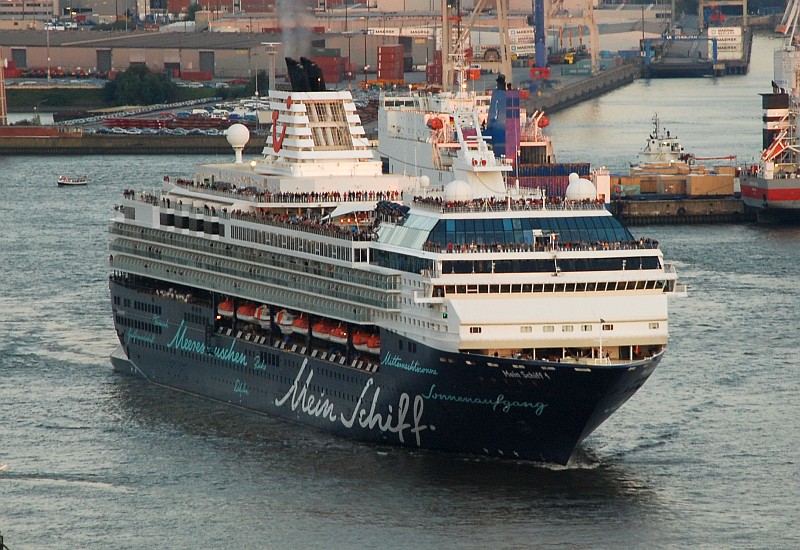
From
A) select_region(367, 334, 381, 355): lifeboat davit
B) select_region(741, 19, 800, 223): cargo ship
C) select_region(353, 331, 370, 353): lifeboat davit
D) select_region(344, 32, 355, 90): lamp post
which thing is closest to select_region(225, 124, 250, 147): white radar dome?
select_region(353, 331, 370, 353): lifeboat davit

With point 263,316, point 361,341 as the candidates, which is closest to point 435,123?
point 263,316

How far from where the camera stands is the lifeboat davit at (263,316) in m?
38.7

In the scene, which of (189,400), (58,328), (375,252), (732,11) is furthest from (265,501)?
(732,11)

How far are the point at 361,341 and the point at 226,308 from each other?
4.64 m

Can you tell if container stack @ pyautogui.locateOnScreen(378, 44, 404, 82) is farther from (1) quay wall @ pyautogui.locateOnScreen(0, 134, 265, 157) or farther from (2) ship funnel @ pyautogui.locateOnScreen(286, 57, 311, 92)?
(2) ship funnel @ pyautogui.locateOnScreen(286, 57, 311, 92)

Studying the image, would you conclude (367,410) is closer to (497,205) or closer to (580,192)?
(497,205)

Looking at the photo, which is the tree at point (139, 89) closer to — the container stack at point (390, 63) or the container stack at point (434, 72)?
the container stack at point (390, 63)

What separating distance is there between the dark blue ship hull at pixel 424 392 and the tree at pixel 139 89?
82825 millimetres

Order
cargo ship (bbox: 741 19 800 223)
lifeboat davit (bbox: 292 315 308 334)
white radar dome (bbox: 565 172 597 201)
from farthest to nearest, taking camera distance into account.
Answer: cargo ship (bbox: 741 19 800 223)
lifeboat davit (bbox: 292 315 308 334)
white radar dome (bbox: 565 172 597 201)

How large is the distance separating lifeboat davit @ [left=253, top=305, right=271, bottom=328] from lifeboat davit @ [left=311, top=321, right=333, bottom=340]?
1.61m

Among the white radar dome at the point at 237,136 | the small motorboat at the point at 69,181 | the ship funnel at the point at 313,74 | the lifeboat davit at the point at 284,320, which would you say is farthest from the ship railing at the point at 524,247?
the small motorboat at the point at 69,181

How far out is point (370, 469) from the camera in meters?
34.7

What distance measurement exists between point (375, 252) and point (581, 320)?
4071 mm

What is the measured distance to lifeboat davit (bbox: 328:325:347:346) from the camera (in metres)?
36.4
